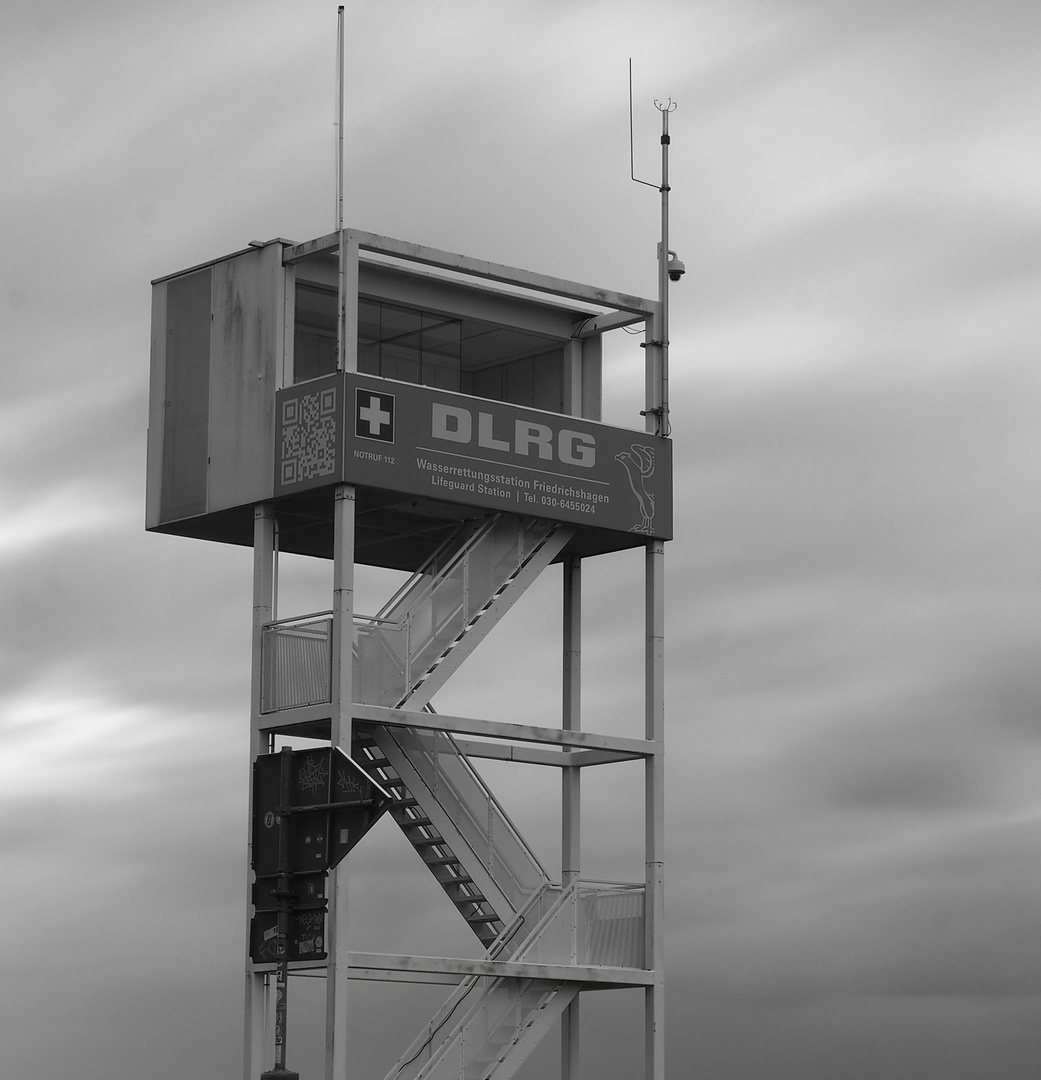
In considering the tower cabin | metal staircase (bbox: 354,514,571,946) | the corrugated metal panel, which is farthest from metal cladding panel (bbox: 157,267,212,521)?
the corrugated metal panel

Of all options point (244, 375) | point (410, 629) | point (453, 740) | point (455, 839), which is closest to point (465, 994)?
point (455, 839)

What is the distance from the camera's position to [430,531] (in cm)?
5541

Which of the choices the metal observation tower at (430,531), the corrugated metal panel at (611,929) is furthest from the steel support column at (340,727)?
the corrugated metal panel at (611,929)

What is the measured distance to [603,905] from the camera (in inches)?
2138

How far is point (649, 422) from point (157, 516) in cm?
1045

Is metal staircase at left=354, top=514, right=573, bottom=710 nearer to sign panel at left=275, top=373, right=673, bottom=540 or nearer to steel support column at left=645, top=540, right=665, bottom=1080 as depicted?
sign panel at left=275, top=373, right=673, bottom=540

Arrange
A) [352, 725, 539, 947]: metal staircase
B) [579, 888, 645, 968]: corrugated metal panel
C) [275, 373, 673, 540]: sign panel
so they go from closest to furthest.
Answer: [275, 373, 673, 540]: sign panel, [352, 725, 539, 947]: metal staircase, [579, 888, 645, 968]: corrugated metal panel

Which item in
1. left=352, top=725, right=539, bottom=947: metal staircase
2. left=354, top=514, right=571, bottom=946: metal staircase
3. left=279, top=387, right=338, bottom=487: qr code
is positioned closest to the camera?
left=279, top=387, right=338, bottom=487: qr code

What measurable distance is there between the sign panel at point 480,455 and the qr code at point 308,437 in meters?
0.02

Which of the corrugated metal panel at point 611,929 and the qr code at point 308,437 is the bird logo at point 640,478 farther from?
the corrugated metal panel at point 611,929

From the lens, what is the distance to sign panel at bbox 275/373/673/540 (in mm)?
50594

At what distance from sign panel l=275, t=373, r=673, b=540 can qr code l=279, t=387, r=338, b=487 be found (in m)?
0.02

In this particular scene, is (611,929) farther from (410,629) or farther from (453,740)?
(410,629)

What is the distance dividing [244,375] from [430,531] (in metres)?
5.57
